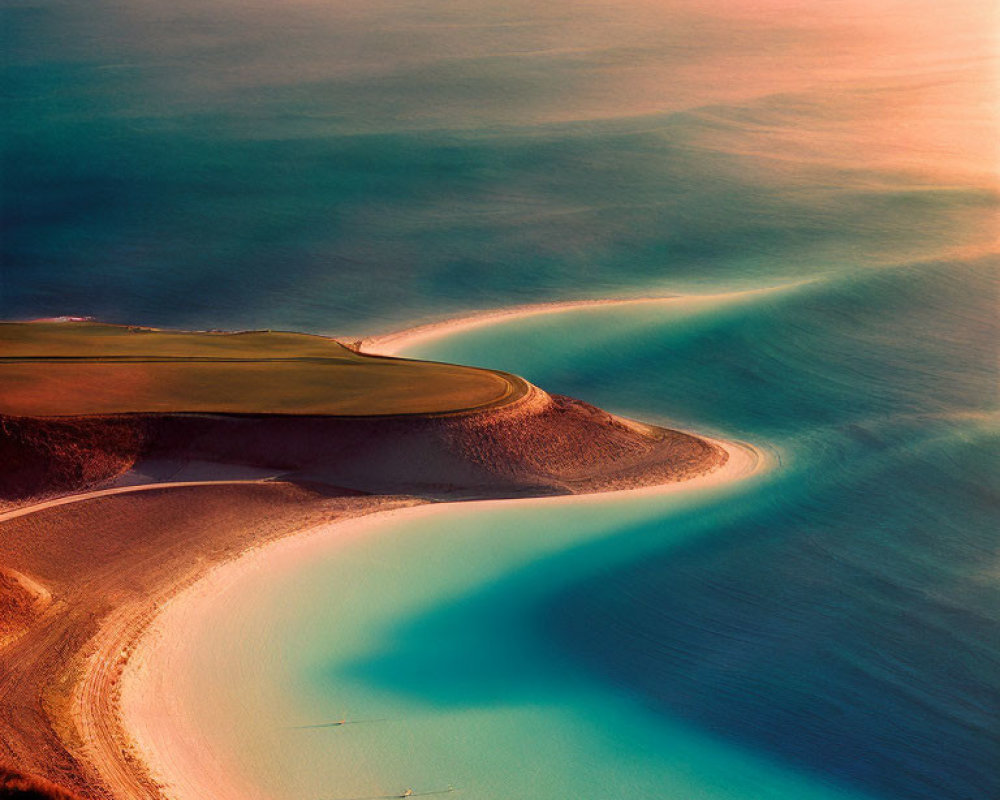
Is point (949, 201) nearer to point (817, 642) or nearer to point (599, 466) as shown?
point (599, 466)

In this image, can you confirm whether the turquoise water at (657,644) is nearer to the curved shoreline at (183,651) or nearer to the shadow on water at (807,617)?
the shadow on water at (807,617)

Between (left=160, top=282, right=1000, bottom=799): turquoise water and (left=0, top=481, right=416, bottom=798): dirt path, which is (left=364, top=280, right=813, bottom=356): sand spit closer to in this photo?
(left=160, top=282, right=1000, bottom=799): turquoise water

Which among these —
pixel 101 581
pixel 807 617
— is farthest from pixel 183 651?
pixel 807 617

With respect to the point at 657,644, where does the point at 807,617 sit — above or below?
above

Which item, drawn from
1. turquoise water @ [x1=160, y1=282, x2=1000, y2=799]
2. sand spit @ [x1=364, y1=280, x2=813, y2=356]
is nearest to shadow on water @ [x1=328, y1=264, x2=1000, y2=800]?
turquoise water @ [x1=160, y1=282, x2=1000, y2=799]

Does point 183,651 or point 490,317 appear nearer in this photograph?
point 183,651

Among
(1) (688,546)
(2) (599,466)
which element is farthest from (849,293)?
(1) (688,546)

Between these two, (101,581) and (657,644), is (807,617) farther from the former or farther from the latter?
(101,581)
